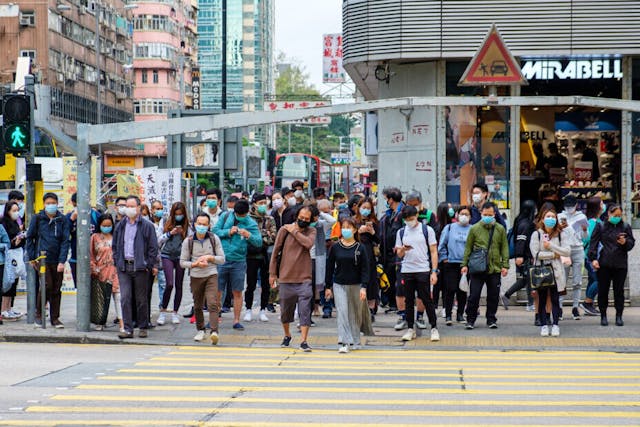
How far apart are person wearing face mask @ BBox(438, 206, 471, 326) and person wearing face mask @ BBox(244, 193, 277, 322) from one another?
268 cm

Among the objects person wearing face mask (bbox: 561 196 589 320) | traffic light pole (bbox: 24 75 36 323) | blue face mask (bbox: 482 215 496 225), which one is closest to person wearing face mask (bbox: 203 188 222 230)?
traffic light pole (bbox: 24 75 36 323)

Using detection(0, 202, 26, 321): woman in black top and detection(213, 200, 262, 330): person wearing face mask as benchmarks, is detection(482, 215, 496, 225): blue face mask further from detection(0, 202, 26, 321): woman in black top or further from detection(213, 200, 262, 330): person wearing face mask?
detection(0, 202, 26, 321): woman in black top

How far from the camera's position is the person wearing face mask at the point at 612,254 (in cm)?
1680

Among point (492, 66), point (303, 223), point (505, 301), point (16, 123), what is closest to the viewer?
point (303, 223)

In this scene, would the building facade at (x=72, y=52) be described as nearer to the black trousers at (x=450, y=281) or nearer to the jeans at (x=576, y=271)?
the black trousers at (x=450, y=281)

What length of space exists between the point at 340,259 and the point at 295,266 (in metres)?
0.60

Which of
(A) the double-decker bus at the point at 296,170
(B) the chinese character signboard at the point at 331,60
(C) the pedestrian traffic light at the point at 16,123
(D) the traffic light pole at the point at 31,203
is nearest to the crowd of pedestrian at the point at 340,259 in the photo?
(D) the traffic light pole at the point at 31,203

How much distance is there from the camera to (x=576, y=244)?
17.9m

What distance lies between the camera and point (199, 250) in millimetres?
15867

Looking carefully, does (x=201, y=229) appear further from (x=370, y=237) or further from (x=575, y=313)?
(x=575, y=313)

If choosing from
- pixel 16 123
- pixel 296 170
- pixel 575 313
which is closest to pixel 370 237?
pixel 575 313

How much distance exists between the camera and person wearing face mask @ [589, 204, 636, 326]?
1680cm

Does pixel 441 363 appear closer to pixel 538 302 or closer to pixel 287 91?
pixel 538 302

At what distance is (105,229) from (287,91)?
126m
